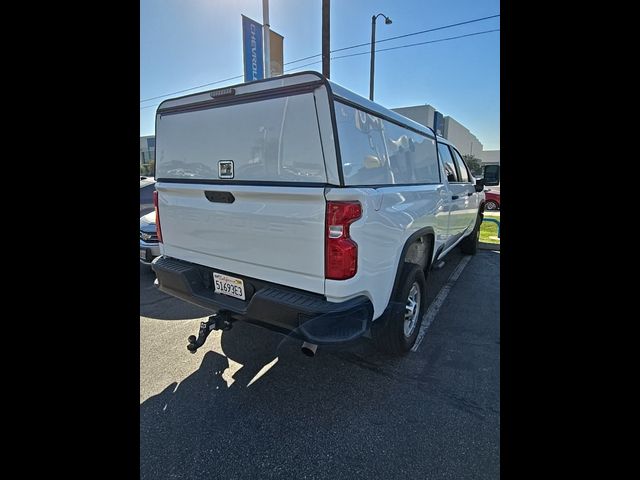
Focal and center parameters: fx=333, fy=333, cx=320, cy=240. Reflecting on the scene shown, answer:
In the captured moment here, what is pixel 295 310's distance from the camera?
7.38 feet

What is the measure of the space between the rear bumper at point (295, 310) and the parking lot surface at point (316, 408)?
14cm

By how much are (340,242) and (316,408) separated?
1.26m

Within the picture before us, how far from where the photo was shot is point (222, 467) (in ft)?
6.41

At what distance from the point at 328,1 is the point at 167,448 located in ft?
38.3

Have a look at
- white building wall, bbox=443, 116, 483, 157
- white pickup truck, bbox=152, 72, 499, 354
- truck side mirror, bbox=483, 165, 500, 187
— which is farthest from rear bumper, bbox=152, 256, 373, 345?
white building wall, bbox=443, 116, 483, 157

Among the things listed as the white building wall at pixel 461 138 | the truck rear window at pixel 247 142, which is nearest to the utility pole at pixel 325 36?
the truck rear window at pixel 247 142

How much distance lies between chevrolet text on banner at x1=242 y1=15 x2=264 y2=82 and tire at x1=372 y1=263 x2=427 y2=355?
8076 mm

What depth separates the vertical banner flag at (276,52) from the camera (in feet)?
31.0
